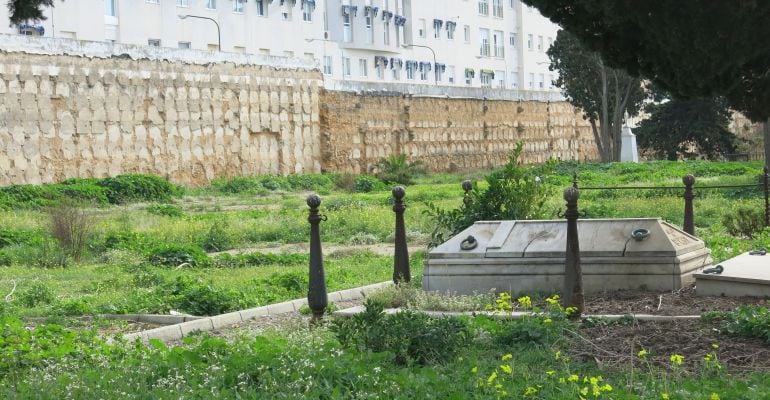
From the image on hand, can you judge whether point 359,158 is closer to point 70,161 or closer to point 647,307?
point 70,161

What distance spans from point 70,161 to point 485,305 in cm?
2465

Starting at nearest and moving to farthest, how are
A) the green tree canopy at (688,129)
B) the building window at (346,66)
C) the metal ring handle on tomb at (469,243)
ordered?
the metal ring handle on tomb at (469,243), the green tree canopy at (688,129), the building window at (346,66)

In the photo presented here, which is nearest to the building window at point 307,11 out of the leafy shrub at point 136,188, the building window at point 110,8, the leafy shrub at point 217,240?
the building window at point 110,8

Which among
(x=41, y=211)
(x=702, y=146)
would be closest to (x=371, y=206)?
(x=41, y=211)

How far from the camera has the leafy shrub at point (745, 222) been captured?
55.7 feet

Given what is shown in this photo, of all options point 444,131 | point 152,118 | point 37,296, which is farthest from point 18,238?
point 444,131

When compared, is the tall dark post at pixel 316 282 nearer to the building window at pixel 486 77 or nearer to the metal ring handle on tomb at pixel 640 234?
the metal ring handle on tomb at pixel 640 234

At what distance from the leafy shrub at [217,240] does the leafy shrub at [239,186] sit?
1570 centimetres

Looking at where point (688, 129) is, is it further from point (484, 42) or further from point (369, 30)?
point (484, 42)

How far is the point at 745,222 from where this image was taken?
56.2 ft

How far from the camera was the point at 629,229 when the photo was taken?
1075 centimetres

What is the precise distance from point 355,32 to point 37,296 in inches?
1904

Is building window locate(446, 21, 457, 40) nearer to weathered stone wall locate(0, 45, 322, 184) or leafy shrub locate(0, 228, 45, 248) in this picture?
weathered stone wall locate(0, 45, 322, 184)

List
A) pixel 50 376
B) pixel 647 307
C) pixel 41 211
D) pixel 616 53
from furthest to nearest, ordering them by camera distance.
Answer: pixel 41 211
pixel 647 307
pixel 616 53
pixel 50 376
